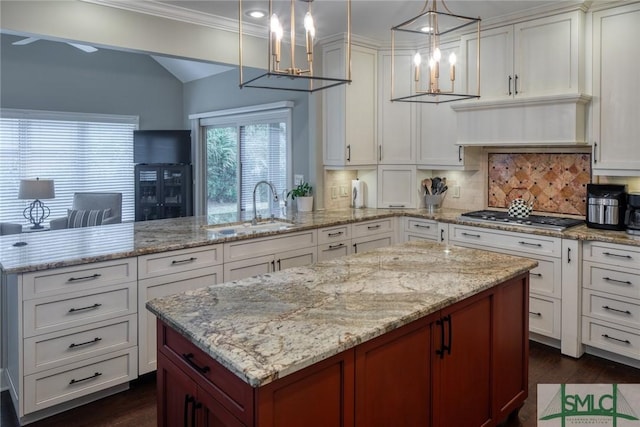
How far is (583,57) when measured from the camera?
3518mm

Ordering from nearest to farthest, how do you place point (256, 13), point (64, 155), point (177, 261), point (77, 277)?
point (77, 277) < point (177, 261) < point (256, 13) < point (64, 155)

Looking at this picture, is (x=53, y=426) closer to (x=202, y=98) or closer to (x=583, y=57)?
(x=583, y=57)

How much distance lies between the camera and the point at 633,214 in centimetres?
327

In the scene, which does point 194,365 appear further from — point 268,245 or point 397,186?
point 397,186

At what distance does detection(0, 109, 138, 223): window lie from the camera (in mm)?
6004

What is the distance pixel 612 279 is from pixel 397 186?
A: 2.10 meters

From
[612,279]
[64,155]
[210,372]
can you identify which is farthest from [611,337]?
[64,155]

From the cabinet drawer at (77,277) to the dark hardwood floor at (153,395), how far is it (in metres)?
0.73

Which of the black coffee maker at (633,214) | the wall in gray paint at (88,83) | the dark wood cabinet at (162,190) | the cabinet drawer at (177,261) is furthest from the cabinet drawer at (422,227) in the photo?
the wall in gray paint at (88,83)

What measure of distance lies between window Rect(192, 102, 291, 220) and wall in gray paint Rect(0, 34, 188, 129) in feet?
2.68

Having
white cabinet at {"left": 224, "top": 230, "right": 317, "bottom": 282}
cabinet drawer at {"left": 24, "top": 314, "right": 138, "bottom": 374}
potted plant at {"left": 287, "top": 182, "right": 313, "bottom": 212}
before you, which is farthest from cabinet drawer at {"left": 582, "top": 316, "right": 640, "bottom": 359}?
cabinet drawer at {"left": 24, "top": 314, "right": 138, "bottom": 374}

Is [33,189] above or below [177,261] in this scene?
above

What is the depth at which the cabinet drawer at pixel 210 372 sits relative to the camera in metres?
1.40

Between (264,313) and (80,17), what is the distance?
2.61 metres
